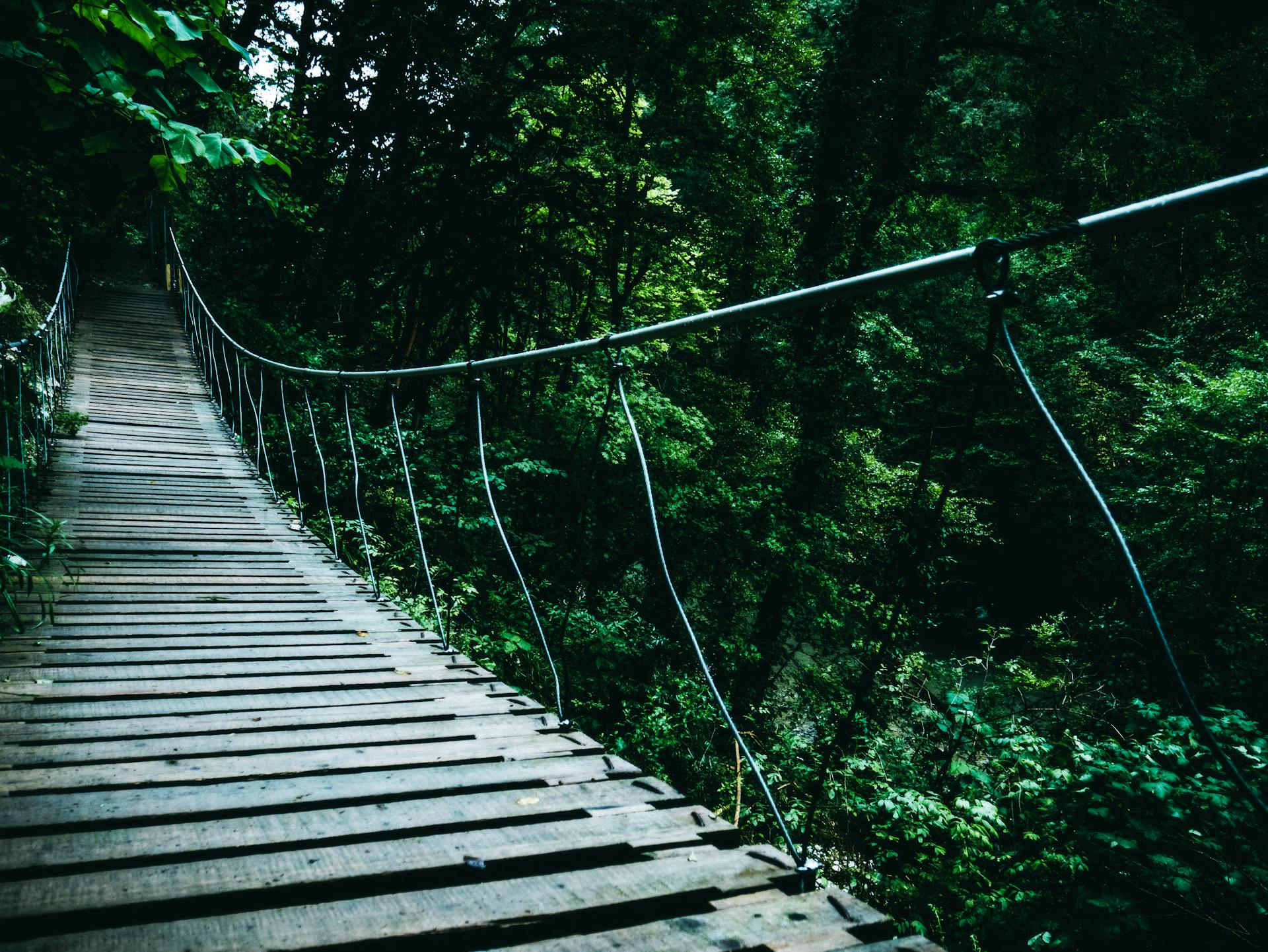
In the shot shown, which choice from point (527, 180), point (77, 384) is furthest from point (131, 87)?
point (527, 180)

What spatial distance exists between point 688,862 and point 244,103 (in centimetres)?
786

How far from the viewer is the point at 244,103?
6.53 m

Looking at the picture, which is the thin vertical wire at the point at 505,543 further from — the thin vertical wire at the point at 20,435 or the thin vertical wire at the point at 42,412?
the thin vertical wire at the point at 42,412

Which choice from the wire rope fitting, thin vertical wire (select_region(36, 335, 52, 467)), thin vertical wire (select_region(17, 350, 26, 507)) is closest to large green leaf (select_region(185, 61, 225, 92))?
the wire rope fitting

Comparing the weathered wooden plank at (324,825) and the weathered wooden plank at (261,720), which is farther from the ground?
the weathered wooden plank at (324,825)

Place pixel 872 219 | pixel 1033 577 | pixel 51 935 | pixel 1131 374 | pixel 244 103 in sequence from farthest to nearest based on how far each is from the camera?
pixel 1033 577 → pixel 1131 374 → pixel 872 219 → pixel 244 103 → pixel 51 935

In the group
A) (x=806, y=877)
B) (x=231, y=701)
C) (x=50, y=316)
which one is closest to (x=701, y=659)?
(x=806, y=877)

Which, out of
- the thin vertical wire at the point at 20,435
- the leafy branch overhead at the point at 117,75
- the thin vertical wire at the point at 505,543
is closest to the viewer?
the leafy branch overhead at the point at 117,75

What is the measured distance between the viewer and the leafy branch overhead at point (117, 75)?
1.48 m

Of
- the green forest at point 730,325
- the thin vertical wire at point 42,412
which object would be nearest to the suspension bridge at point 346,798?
the thin vertical wire at point 42,412

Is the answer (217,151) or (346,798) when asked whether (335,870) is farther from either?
(217,151)

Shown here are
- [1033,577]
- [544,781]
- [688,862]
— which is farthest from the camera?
[1033,577]

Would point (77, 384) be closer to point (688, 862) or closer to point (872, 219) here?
point (688, 862)

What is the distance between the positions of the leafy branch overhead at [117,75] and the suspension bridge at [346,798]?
3.19 feet
